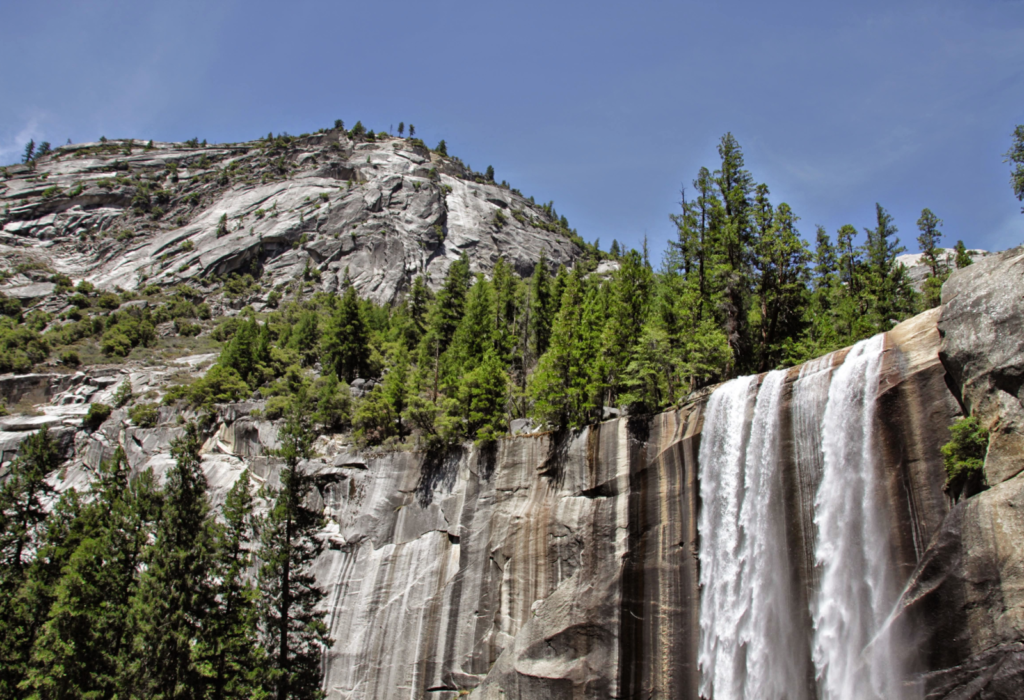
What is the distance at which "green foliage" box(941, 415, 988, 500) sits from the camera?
16.0 m

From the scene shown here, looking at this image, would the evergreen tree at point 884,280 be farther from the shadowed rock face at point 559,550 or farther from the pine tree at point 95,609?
the pine tree at point 95,609

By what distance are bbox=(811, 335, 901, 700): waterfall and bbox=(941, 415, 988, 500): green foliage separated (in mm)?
2205

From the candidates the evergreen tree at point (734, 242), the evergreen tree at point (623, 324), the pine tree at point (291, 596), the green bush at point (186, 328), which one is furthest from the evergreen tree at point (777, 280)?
the green bush at point (186, 328)

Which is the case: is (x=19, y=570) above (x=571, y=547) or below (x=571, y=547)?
below

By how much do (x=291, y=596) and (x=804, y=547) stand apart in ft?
79.8

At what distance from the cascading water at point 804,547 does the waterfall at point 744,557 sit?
1.5 inches

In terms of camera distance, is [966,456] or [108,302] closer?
[966,456]

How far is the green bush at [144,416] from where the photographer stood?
5281 cm

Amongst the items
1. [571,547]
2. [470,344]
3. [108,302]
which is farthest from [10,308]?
[571,547]

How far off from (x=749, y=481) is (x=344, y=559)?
903 inches

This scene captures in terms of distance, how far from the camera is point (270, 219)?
113m

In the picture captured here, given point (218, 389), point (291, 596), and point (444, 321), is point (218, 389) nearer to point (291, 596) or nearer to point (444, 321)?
point (444, 321)

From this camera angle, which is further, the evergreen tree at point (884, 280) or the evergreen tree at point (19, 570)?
the evergreen tree at point (884, 280)

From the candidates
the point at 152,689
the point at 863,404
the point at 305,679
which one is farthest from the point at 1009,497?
the point at 152,689
